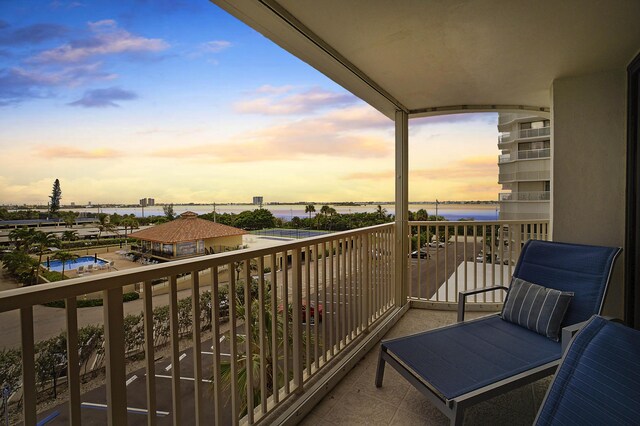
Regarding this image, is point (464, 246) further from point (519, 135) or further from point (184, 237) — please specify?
point (184, 237)

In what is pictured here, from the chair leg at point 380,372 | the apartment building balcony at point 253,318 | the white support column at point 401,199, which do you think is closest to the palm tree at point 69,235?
the apartment building balcony at point 253,318

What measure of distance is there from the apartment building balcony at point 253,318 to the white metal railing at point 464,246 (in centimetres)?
2

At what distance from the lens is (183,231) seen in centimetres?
130

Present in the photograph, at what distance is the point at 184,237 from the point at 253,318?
1.05m

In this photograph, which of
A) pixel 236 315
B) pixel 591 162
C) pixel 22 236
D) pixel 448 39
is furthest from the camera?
pixel 591 162

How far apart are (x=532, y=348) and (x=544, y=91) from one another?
2730 millimetres

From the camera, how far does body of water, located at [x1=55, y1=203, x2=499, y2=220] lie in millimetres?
1160

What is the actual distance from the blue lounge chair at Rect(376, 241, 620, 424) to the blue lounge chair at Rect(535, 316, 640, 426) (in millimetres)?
545

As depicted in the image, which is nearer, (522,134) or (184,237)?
(184,237)

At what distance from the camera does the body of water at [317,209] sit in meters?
1.16

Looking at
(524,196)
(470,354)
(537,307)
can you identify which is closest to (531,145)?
(524,196)

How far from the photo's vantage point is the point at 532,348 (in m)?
2.07

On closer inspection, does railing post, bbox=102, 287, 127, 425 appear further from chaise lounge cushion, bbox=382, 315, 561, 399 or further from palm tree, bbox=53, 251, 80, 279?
chaise lounge cushion, bbox=382, 315, 561, 399

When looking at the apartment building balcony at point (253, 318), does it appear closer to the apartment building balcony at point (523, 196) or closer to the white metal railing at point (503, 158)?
the apartment building balcony at point (523, 196)
